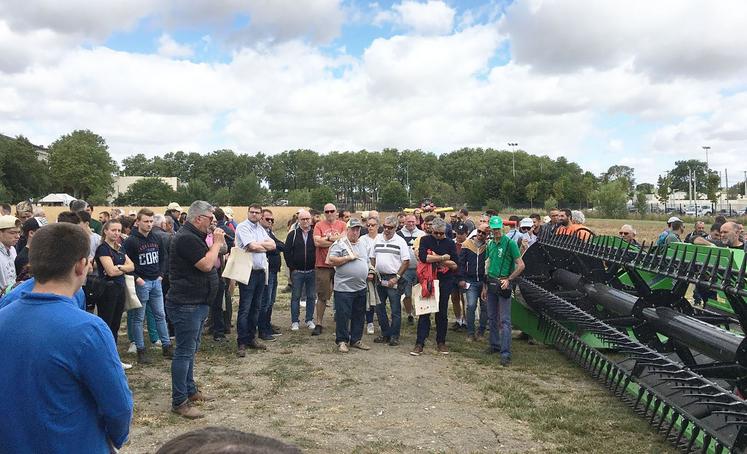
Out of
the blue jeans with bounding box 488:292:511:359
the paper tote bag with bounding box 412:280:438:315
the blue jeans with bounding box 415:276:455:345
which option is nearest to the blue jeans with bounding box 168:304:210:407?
the paper tote bag with bounding box 412:280:438:315

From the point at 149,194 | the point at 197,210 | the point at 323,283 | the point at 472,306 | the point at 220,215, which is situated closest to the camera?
the point at 197,210

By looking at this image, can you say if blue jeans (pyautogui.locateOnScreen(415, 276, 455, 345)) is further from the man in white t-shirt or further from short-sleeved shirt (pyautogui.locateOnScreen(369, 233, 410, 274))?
short-sleeved shirt (pyautogui.locateOnScreen(369, 233, 410, 274))

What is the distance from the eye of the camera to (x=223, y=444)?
0.93m

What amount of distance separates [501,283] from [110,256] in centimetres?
468

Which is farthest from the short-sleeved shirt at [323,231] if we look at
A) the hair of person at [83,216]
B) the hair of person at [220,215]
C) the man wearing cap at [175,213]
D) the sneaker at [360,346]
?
the hair of person at [83,216]

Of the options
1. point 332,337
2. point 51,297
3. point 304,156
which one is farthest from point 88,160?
point 51,297

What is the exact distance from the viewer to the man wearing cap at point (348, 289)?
771 centimetres

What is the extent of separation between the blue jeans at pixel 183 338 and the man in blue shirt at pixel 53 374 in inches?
117

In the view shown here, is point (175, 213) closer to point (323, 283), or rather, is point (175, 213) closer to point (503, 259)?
point (323, 283)

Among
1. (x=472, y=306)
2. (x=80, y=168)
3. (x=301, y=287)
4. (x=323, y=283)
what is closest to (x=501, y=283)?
(x=472, y=306)

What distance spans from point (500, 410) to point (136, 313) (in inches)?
171

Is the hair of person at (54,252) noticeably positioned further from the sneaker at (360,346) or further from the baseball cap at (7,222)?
the sneaker at (360,346)

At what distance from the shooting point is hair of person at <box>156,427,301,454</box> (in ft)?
2.99

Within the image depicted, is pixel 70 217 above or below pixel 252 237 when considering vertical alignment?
above
